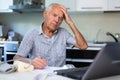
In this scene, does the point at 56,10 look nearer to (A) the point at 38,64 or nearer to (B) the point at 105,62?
(A) the point at 38,64

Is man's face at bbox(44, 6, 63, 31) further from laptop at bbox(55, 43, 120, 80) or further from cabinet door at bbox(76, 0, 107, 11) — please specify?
cabinet door at bbox(76, 0, 107, 11)

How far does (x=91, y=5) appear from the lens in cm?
361

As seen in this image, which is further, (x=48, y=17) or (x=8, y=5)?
(x=8, y=5)

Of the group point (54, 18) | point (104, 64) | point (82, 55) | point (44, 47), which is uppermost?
point (54, 18)

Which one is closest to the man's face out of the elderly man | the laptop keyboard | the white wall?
the elderly man

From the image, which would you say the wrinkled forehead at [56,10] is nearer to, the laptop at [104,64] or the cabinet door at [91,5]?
the laptop at [104,64]

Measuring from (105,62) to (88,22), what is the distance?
9.43 feet

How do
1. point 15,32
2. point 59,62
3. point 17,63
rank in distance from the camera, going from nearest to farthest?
point 17,63, point 59,62, point 15,32

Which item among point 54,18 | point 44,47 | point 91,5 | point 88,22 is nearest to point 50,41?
point 44,47

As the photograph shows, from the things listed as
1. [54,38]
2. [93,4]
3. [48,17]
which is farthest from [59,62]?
[93,4]

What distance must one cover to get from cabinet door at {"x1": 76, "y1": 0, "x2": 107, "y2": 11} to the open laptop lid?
2.51m

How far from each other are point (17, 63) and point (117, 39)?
2553 millimetres

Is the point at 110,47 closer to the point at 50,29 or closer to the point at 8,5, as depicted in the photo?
the point at 50,29

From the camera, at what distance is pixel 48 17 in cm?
210
